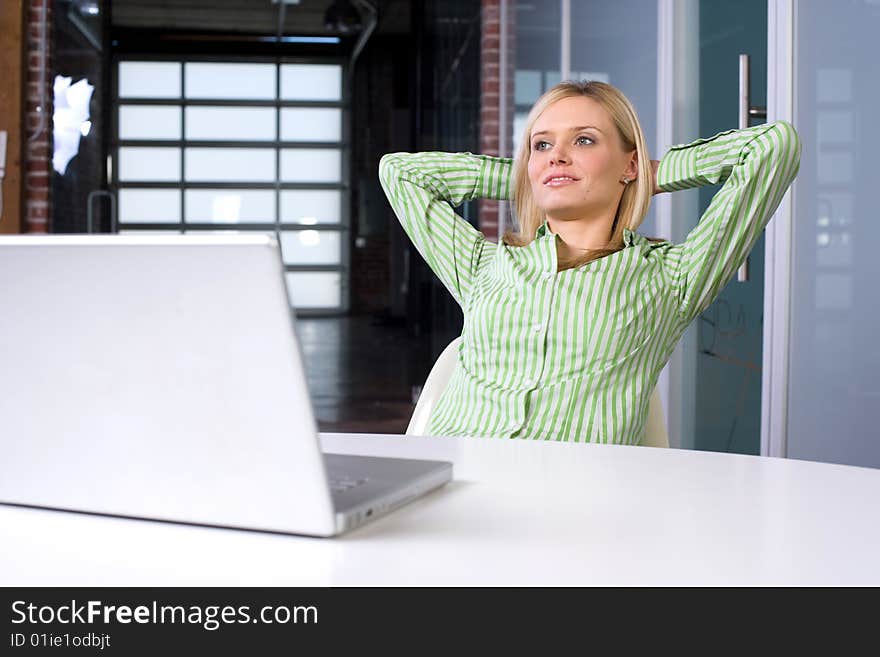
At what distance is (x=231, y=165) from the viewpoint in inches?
331

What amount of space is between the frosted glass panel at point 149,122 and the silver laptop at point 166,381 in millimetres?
7924

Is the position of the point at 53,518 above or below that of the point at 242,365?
below

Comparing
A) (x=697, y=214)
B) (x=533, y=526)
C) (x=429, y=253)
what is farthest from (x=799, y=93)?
(x=533, y=526)

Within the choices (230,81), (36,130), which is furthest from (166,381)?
(230,81)

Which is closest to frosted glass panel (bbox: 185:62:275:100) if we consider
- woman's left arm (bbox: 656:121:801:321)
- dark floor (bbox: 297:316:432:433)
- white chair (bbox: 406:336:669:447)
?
dark floor (bbox: 297:316:432:433)

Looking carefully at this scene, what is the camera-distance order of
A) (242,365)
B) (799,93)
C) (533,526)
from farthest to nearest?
(799,93), (533,526), (242,365)

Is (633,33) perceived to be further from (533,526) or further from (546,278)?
(533,526)

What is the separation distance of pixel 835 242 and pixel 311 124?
6647 mm

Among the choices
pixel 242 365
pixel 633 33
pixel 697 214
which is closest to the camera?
pixel 242 365

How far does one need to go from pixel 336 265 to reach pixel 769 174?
690 cm

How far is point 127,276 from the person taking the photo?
652mm

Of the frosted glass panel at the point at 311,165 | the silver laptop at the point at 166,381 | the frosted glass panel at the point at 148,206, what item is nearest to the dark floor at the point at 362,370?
the frosted glass panel at the point at 311,165

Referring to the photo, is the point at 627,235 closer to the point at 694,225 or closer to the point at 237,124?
the point at 694,225

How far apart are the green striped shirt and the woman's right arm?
0.48 ft
